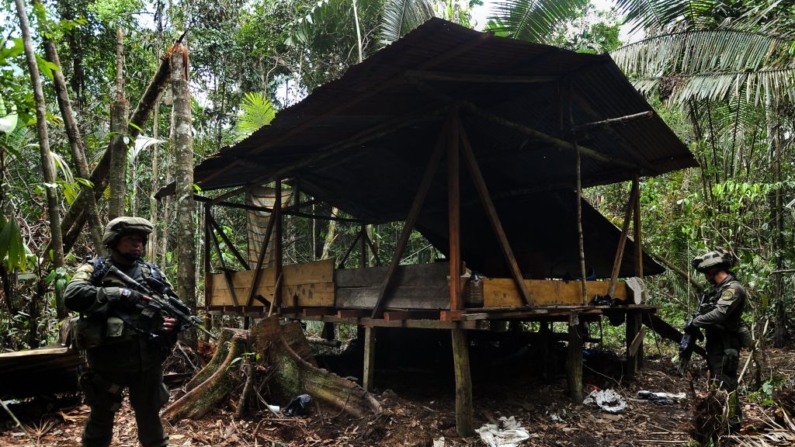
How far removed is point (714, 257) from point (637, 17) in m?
5.75

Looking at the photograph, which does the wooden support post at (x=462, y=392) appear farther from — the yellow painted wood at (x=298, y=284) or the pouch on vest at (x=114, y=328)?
the pouch on vest at (x=114, y=328)

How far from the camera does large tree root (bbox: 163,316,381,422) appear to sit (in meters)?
5.64

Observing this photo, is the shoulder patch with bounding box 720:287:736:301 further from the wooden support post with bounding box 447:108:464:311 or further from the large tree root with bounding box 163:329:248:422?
the large tree root with bounding box 163:329:248:422

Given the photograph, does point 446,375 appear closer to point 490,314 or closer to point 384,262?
point 490,314

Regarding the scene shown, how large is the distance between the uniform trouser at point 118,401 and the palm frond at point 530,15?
8.07 metres

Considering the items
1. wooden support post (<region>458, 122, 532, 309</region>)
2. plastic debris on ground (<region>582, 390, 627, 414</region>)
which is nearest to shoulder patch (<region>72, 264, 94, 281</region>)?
wooden support post (<region>458, 122, 532, 309</region>)

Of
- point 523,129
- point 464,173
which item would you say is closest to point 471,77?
point 523,129

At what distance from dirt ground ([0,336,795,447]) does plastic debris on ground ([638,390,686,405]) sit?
0.07 meters

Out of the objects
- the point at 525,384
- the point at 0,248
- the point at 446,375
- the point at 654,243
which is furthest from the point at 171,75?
the point at 654,243

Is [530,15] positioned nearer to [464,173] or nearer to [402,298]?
[464,173]

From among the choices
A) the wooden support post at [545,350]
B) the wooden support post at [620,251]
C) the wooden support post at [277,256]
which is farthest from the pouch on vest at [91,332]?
the wooden support post at [620,251]

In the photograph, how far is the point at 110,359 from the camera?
377 cm

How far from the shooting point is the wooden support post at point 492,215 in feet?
19.1

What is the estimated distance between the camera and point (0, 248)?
4125 millimetres
